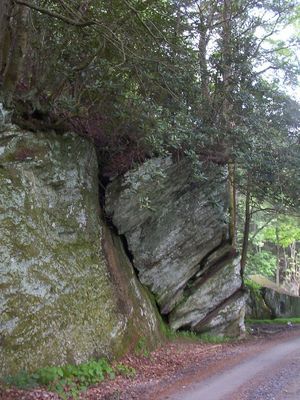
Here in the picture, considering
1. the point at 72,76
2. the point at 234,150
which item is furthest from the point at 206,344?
the point at 72,76

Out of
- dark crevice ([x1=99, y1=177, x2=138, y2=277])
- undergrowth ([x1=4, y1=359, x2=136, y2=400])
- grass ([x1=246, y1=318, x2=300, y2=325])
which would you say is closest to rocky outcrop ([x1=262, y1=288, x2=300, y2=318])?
grass ([x1=246, y1=318, x2=300, y2=325])

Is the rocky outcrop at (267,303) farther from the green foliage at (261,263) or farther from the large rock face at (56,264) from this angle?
the large rock face at (56,264)

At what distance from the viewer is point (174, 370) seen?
9.45 metres

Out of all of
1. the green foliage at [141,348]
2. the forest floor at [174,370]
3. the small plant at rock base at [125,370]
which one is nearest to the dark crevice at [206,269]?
the forest floor at [174,370]

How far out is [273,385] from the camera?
8.12 m

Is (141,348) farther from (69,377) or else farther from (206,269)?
(206,269)

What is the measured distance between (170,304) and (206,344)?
66.7 inches

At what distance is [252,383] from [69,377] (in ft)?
11.9

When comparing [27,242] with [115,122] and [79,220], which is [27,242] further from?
[115,122]

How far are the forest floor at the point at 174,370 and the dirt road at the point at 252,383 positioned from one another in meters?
0.05

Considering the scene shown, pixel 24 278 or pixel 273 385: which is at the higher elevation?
pixel 24 278

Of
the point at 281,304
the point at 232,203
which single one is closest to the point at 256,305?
the point at 281,304

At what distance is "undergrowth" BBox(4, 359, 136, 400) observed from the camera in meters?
6.66

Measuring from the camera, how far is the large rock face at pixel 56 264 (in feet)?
24.3
